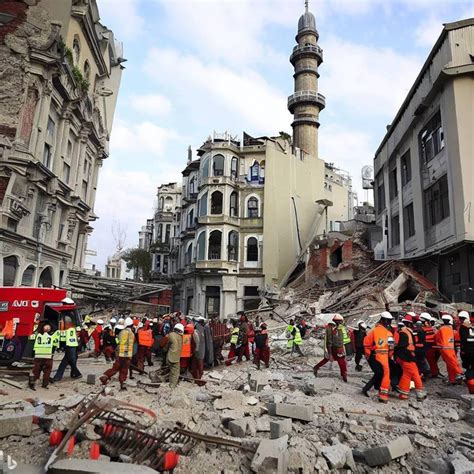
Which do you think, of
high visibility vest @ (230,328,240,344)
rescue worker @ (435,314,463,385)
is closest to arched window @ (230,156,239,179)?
high visibility vest @ (230,328,240,344)

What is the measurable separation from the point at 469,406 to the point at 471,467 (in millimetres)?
2868

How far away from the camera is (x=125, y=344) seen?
9297 millimetres

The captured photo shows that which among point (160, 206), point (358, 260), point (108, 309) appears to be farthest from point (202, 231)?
point (160, 206)

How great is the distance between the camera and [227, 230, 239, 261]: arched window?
3472 cm

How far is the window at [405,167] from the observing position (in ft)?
77.2

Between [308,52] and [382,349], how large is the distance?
4405 centimetres

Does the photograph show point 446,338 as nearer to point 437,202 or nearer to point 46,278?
point 437,202

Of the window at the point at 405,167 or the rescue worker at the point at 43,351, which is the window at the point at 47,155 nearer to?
the rescue worker at the point at 43,351

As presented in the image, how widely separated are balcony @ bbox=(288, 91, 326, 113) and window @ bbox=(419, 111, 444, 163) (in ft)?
79.9

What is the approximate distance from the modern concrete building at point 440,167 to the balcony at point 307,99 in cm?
Result: 1975

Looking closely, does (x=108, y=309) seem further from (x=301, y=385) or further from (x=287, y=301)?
(x=301, y=385)

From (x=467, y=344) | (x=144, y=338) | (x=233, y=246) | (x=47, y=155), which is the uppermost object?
(x=47, y=155)

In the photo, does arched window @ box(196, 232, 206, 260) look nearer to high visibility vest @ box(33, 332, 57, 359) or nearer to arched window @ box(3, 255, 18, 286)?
arched window @ box(3, 255, 18, 286)

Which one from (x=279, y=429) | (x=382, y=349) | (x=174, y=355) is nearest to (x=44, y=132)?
(x=174, y=355)
